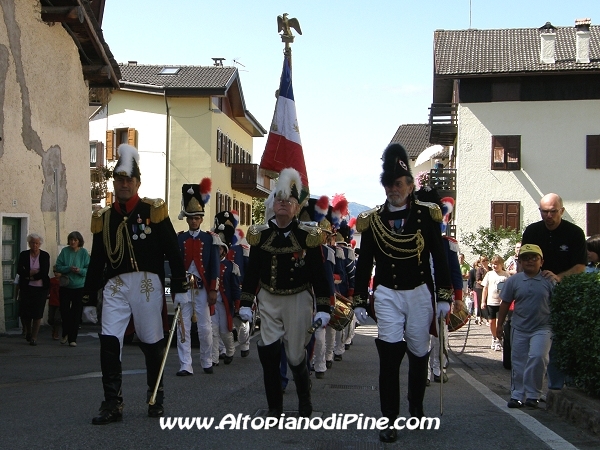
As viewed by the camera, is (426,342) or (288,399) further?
(288,399)

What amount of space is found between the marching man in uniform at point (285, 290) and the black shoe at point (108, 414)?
123cm

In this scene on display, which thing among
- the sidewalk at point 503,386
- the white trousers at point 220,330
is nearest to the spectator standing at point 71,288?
the white trousers at point 220,330

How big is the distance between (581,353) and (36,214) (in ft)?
46.9

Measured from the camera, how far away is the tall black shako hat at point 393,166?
26.1ft

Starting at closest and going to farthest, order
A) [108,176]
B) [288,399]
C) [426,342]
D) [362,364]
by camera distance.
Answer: [426,342], [288,399], [362,364], [108,176]

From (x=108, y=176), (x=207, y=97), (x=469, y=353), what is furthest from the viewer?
(x=207, y=97)

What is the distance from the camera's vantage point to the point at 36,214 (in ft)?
66.9

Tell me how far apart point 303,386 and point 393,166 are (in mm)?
1998

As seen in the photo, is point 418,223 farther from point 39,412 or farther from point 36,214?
point 36,214

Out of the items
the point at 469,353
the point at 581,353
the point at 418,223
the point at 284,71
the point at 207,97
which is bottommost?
the point at 469,353

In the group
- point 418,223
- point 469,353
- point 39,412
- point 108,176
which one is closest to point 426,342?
point 418,223

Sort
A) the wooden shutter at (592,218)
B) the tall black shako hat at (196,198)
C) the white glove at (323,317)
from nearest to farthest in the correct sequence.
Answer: the white glove at (323,317) → the tall black shako hat at (196,198) → the wooden shutter at (592,218)

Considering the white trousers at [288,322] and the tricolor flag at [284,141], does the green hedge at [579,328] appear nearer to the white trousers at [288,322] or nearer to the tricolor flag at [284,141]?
the white trousers at [288,322]

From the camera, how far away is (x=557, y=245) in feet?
32.4
